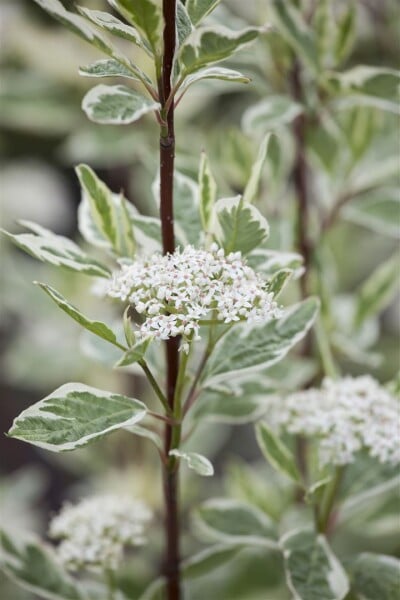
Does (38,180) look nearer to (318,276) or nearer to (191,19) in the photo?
(318,276)

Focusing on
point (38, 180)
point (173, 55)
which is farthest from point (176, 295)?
point (38, 180)

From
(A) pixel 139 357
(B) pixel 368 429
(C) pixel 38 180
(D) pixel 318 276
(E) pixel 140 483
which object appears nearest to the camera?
(A) pixel 139 357

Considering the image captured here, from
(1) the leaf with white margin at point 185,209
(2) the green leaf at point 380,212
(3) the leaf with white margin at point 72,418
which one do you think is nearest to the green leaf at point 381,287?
(2) the green leaf at point 380,212

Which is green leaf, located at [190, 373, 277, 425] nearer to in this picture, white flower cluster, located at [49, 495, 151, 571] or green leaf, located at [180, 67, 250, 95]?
white flower cluster, located at [49, 495, 151, 571]

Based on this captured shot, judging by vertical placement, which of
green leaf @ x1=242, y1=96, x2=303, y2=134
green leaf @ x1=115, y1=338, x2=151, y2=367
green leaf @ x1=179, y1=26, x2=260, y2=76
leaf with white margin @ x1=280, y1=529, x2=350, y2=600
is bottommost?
leaf with white margin @ x1=280, y1=529, x2=350, y2=600

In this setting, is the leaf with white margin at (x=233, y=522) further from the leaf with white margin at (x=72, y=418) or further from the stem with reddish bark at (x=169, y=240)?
the leaf with white margin at (x=72, y=418)

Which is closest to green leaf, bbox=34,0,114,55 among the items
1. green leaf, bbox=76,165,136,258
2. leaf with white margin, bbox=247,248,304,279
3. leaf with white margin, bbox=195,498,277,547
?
green leaf, bbox=76,165,136,258
